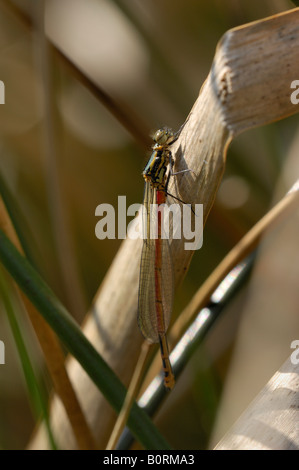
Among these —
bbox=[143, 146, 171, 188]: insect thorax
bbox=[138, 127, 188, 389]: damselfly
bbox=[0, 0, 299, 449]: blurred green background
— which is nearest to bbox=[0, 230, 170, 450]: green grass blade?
bbox=[138, 127, 188, 389]: damselfly

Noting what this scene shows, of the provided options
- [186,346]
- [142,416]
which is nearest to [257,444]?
[142,416]

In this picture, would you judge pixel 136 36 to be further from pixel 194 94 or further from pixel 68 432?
pixel 68 432

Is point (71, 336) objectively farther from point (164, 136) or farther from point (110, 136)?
point (110, 136)

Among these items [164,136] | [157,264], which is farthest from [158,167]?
[157,264]

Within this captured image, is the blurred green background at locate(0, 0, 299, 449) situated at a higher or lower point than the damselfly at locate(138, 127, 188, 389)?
higher

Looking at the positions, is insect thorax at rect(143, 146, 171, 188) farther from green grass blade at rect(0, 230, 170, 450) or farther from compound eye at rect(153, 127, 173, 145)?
green grass blade at rect(0, 230, 170, 450)
